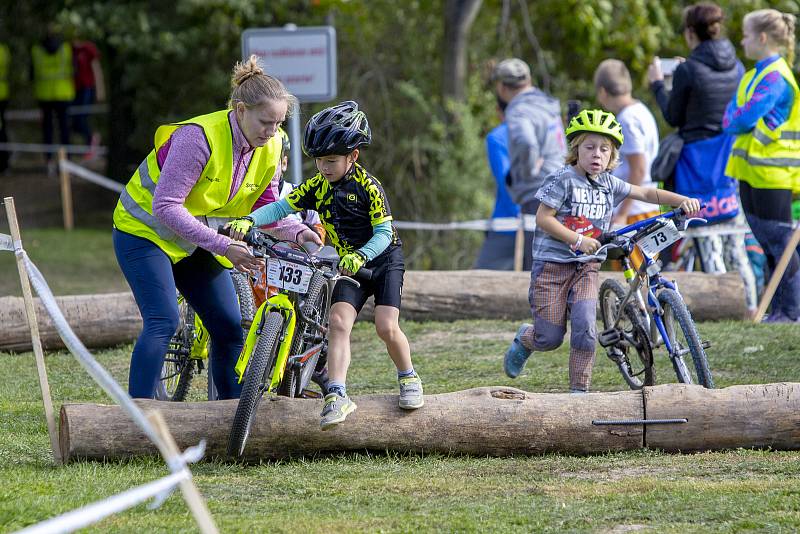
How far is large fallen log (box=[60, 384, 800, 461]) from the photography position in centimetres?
549

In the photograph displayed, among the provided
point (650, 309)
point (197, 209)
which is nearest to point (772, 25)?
point (650, 309)

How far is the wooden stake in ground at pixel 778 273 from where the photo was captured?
8.61 m

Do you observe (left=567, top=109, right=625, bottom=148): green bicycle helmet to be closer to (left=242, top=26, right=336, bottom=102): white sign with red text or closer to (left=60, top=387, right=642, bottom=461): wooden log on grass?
(left=60, top=387, right=642, bottom=461): wooden log on grass

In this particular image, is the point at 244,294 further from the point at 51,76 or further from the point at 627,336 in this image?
the point at 51,76

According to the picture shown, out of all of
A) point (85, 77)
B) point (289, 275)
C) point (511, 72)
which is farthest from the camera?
point (85, 77)

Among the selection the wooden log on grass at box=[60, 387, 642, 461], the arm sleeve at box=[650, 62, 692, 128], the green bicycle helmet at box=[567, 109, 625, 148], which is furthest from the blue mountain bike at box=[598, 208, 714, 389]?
the arm sleeve at box=[650, 62, 692, 128]

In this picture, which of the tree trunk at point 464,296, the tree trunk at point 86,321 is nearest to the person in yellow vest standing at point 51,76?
the tree trunk at point 86,321

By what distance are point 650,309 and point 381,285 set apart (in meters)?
1.49

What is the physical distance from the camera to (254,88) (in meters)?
5.55

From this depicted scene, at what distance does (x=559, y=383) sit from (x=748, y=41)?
9.22ft

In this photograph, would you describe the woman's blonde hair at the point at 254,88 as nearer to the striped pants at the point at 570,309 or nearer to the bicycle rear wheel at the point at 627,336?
the striped pants at the point at 570,309

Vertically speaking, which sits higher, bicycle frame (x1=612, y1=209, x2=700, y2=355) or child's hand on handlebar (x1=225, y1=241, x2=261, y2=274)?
child's hand on handlebar (x1=225, y1=241, x2=261, y2=274)

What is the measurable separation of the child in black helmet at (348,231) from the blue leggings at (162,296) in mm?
425

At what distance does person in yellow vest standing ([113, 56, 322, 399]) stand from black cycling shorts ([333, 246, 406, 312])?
0.33 meters
